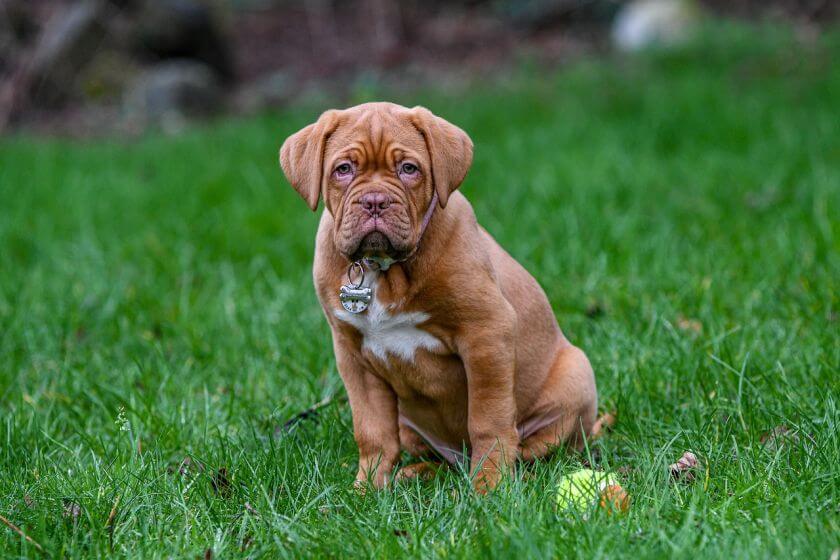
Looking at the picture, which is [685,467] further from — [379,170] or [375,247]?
[379,170]

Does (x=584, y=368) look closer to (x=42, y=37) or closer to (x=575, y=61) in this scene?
(x=575, y=61)

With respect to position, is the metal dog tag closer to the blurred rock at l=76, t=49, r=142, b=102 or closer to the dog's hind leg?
the dog's hind leg

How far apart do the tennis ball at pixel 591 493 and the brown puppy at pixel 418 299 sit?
0.23 metres

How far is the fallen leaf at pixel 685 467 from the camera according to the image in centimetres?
315

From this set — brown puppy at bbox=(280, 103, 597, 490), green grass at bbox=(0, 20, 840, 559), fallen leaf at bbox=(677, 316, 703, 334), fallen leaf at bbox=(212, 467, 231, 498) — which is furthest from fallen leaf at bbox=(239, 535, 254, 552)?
fallen leaf at bbox=(677, 316, 703, 334)

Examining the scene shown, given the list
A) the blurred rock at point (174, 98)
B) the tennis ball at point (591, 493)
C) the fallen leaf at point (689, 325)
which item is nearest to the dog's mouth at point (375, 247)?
the tennis ball at point (591, 493)

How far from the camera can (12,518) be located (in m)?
3.03

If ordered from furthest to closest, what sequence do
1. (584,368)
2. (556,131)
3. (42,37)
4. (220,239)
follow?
(42,37)
(556,131)
(220,239)
(584,368)

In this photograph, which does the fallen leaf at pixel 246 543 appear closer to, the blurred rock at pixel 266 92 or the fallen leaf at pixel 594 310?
the fallen leaf at pixel 594 310

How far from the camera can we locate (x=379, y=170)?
3.05 metres

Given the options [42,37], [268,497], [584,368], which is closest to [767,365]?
[584,368]

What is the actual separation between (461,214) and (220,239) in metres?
3.49

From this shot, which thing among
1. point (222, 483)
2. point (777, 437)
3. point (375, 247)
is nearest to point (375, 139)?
point (375, 247)

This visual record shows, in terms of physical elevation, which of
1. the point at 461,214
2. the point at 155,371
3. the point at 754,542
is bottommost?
the point at 155,371
